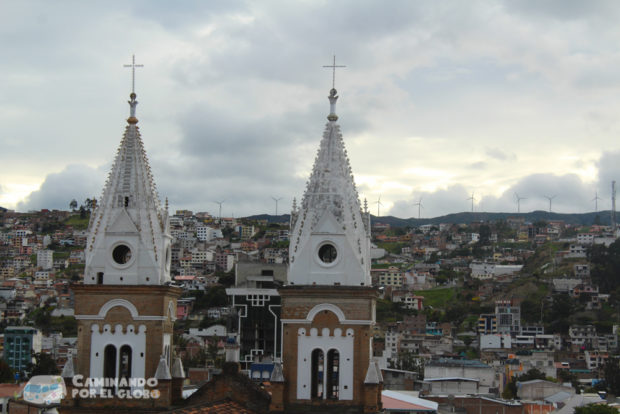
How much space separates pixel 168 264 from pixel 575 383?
111309mm

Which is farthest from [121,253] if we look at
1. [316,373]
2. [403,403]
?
[403,403]

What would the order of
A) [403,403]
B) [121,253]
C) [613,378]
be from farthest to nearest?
1. [613,378]
2. [403,403]
3. [121,253]

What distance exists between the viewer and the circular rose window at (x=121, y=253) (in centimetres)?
3831

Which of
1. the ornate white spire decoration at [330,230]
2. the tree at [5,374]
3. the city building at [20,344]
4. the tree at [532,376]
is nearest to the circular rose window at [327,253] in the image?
the ornate white spire decoration at [330,230]

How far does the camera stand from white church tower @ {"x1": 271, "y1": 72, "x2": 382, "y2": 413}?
36094mm

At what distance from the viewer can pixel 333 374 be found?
36.5 metres

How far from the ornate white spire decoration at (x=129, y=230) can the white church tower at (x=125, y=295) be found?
0.12 ft

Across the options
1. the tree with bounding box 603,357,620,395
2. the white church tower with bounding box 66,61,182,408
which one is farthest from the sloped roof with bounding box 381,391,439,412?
the tree with bounding box 603,357,620,395

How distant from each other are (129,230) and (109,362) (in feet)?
15.6

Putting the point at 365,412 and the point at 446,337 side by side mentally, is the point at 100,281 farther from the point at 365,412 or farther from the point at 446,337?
the point at 446,337

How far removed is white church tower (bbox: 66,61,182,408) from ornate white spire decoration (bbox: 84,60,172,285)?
4 cm

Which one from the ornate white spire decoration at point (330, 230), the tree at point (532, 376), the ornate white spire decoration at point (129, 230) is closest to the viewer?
the ornate white spire decoration at point (330, 230)

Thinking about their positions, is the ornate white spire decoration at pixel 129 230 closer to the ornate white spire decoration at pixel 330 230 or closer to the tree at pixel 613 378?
the ornate white spire decoration at pixel 330 230

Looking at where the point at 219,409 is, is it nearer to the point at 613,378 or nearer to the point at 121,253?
the point at 121,253
